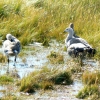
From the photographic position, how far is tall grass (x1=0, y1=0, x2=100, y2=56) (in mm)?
16188

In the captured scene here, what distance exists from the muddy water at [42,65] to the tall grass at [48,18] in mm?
597

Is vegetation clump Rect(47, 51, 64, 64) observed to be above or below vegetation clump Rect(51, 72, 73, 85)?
above

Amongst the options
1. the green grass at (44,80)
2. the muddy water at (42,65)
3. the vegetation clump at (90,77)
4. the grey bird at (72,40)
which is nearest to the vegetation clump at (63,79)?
the green grass at (44,80)

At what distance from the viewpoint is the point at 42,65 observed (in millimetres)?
12953

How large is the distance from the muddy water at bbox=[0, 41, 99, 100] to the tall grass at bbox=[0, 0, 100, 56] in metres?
0.60

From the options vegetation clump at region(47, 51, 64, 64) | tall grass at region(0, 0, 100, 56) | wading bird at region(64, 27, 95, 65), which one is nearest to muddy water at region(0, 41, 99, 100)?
vegetation clump at region(47, 51, 64, 64)

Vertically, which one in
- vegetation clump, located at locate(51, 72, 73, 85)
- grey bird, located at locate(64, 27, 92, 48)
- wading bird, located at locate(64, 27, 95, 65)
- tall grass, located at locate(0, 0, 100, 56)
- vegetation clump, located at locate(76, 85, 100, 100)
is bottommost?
vegetation clump, located at locate(76, 85, 100, 100)

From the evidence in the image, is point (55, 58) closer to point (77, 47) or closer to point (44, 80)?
point (77, 47)

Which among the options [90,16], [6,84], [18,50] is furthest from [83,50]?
[90,16]

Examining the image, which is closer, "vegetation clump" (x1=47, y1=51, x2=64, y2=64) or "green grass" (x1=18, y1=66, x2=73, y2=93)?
"green grass" (x1=18, y1=66, x2=73, y2=93)

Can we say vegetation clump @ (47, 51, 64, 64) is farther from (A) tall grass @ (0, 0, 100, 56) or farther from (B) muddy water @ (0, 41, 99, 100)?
(A) tall grass @ (0, 0, 100, 56)

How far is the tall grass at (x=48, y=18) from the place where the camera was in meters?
16.2

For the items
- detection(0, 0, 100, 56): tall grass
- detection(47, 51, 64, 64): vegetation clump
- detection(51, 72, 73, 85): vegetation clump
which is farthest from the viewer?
detection(0, 0, 100, 56): tall grass

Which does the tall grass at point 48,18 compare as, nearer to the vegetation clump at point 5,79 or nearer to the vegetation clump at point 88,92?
the vegetation clump at point 5,79
